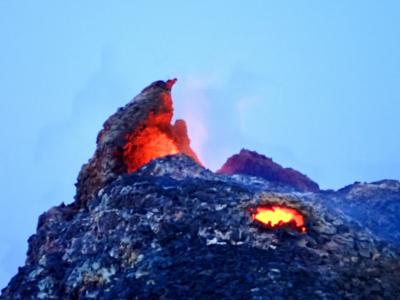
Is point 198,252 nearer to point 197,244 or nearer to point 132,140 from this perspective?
point 197,244

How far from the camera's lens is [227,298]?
17.4m

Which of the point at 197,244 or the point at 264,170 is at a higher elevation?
the point at 264,170

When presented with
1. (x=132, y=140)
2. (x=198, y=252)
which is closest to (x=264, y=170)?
(x=132, y=140)

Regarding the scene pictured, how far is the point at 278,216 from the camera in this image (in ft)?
74.0

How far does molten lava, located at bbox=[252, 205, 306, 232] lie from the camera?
71.8 ft

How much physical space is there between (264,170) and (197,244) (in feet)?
56.4

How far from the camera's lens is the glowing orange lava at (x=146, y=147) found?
29094 mm

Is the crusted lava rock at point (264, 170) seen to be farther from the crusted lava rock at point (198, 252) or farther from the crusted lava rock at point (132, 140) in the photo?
the crusted lava rock at point (198, 252)

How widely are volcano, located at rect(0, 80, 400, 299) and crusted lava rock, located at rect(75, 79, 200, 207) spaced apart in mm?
122

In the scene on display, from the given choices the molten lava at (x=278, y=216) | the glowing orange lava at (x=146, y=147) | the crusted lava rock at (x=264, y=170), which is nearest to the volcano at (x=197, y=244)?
the molten lava at (x=278, y=216)

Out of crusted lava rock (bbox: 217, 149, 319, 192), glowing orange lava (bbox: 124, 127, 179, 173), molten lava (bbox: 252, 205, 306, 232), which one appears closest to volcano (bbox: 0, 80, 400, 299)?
molten lava (bbox: 252, 205, 306, 232)

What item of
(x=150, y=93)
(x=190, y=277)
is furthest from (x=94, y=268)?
(x=150, y=93)

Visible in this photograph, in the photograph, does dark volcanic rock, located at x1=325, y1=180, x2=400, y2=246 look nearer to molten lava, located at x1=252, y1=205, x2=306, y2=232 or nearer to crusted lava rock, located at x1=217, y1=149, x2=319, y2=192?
molten lava, located at x1=252, y1=205, x2=306, y2=232

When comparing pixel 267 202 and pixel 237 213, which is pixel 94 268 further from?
pixel 267 202
